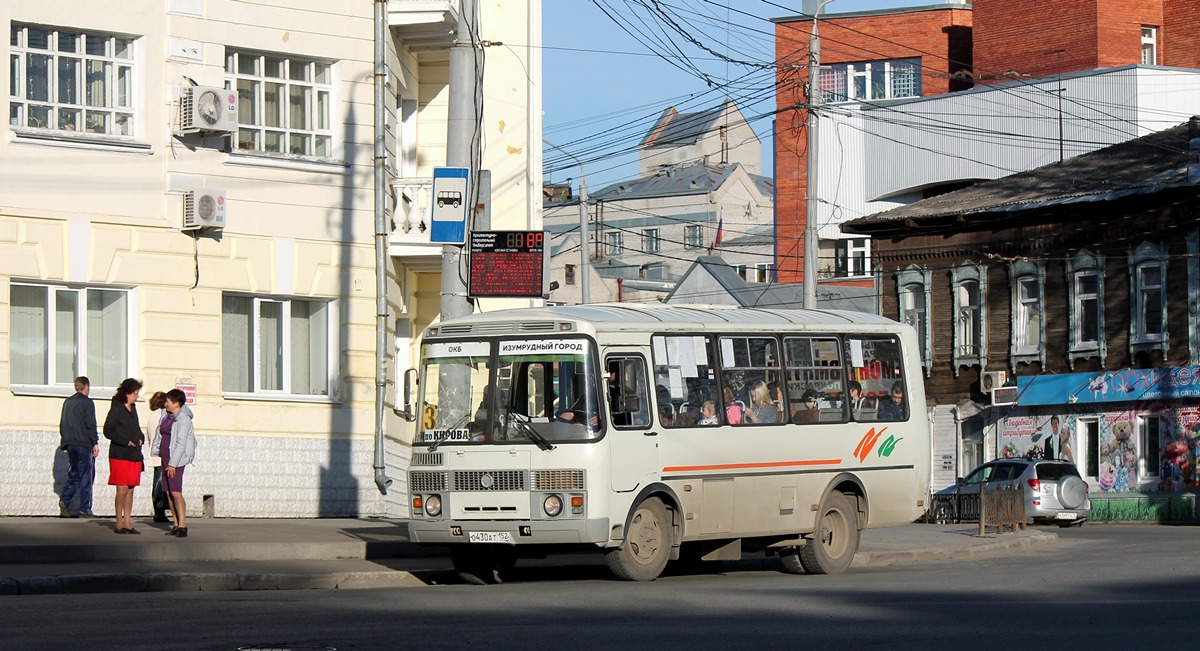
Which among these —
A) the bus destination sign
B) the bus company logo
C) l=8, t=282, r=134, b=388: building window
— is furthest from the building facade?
the bus destination sign

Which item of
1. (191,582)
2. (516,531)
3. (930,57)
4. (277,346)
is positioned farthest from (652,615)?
(930,57)

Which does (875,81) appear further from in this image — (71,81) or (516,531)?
(516,531)

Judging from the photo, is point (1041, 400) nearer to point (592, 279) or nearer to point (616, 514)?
point (616, 514)

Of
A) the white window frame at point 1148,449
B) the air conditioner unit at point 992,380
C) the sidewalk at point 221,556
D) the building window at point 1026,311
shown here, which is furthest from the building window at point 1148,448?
the sidewalk at point 221,556

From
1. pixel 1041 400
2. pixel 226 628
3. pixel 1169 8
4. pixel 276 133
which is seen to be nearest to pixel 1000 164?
pixel 1169 8

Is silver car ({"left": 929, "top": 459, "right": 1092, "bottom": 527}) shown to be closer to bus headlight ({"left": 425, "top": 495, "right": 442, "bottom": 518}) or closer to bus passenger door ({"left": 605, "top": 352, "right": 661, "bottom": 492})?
bus passenger door ({"left": 605, "top": 352, "right": 661, "bottom": 492})

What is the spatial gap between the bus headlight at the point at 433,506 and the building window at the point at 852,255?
48.1m

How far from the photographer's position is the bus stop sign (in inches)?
706

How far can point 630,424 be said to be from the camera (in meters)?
15.9

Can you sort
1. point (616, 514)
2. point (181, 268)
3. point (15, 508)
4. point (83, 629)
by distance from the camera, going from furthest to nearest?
point (181, 268) < point (15, 508) < point (616, 514) < point (83, 629)

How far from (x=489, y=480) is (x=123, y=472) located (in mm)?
5263

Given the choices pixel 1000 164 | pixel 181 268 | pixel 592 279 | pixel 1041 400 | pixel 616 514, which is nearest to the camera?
pixel 616 514

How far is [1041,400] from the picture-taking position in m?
42.6

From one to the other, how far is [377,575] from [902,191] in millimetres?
46944
